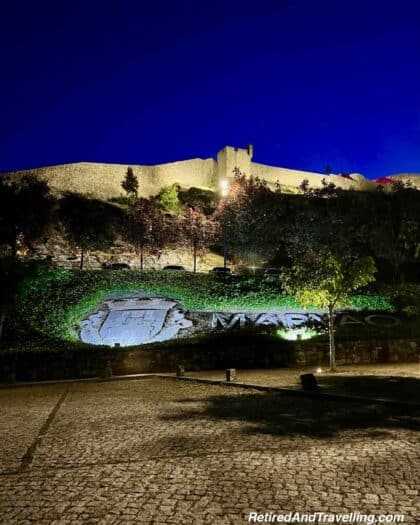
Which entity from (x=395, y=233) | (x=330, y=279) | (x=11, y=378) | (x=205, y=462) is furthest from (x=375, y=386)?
(x=395, y=233)

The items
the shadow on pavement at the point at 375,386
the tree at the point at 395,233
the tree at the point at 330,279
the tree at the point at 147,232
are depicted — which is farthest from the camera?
the tree at the point at 147,232

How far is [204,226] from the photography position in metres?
47.7

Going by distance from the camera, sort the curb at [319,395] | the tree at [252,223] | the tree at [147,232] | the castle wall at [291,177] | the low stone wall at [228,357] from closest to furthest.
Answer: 1. the curb at [319,395]
2. the low stone wall at [228,357]
3. the tree at [252,223]
4. the tree at [147,232]
5. the castle wall at [291,177]

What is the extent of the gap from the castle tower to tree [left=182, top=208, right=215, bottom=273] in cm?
1975

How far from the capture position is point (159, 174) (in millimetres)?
67562

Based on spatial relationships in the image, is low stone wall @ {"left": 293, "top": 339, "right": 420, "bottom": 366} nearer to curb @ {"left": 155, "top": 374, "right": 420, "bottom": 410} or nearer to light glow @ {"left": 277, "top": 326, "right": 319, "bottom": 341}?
light glow @ {"left": 277, "top": 326, "right": 319, "bottom": 341}

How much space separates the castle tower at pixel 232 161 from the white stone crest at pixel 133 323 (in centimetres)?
4481

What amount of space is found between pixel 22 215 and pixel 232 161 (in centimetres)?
3922

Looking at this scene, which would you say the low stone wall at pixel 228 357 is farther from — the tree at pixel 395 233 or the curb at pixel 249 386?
the tree at pixel 395 233

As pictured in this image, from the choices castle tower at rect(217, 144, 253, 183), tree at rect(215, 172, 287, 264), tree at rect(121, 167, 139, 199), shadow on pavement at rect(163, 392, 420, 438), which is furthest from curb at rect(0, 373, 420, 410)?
castle tower at rect(217, 144, 253, 183)

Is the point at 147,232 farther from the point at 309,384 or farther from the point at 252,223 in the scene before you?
the point at 309,384

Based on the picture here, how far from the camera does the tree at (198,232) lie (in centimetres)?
4481

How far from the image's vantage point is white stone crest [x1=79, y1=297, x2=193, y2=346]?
2066 centimetres

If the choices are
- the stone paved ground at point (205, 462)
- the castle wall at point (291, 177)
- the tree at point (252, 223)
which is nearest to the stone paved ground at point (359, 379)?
the stone paved ground at point (205, 462)
